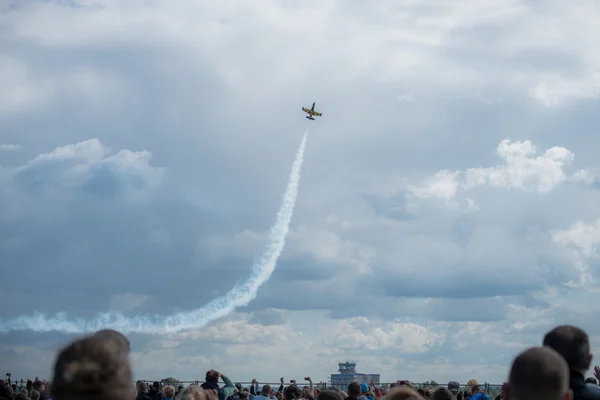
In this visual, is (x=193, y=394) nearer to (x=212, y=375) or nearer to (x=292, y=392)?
(x=292, y=392)

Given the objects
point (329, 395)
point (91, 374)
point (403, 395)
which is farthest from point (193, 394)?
point (91, 374)

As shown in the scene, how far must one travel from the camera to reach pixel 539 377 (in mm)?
5113

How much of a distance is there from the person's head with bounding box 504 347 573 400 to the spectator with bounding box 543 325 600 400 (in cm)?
222

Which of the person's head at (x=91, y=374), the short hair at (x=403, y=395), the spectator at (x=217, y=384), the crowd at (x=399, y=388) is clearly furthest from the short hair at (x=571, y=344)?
the spectator at (x=217, y=384)

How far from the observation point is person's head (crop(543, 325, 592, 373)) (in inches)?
Result: 287

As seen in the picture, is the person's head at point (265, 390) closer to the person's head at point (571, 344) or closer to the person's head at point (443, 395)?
the person's head at point (443, 395)

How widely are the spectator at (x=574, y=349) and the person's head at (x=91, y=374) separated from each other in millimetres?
5221

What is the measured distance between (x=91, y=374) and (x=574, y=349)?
18.2 feet

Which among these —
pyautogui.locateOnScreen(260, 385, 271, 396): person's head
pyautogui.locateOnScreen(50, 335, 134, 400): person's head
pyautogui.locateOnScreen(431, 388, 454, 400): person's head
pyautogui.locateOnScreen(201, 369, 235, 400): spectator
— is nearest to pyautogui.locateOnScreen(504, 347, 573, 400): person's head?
pyautogui.locateOnScreen(50, 335, 134, 400): person's head

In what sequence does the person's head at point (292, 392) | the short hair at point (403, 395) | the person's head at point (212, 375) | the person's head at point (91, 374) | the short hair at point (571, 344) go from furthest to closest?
the person's head at point (212, 375) < the person's head at point (292, 392) < the short hair at point (571, 344) < the short hair at point (403, 395) < the person's head at point (91, 374)

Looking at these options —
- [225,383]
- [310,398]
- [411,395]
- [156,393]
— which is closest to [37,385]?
[156,393]

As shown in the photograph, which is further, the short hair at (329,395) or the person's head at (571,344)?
the short hair at (329,395)

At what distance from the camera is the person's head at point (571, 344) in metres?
7.30

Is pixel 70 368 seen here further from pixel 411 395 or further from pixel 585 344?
pixel 585 344
